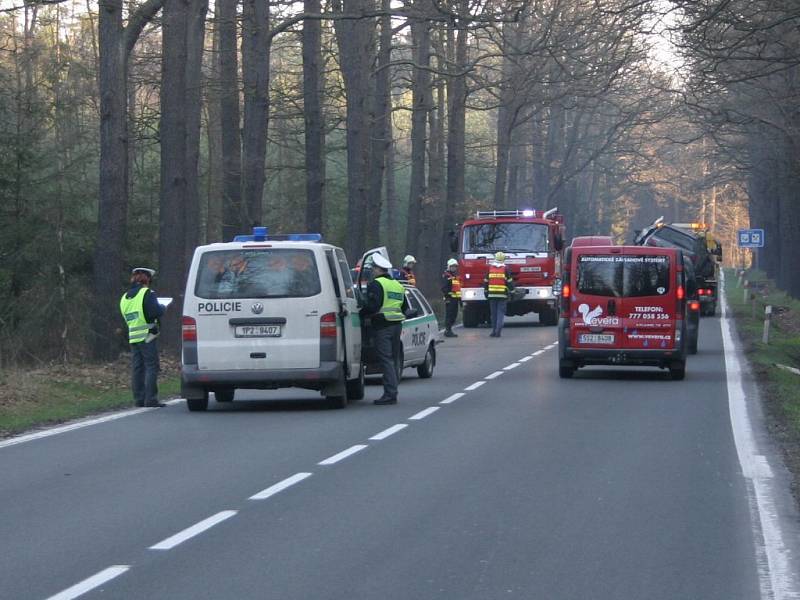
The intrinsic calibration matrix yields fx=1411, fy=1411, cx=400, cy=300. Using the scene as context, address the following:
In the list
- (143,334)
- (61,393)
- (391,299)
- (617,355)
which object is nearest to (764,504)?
(391,299)

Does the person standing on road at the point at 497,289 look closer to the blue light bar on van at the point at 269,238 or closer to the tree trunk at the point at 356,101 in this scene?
the tree trunk at the point at 356,101

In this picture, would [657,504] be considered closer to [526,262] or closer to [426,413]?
[426,413]

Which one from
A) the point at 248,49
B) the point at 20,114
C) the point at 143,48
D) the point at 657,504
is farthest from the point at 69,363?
the point at 143,48

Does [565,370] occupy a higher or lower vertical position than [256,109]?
lower

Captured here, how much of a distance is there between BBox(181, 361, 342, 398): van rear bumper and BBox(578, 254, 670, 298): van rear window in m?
6.49

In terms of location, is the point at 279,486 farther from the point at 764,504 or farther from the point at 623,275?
the point at 623,275

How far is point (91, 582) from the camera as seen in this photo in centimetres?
742

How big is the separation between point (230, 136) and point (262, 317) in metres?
16.0

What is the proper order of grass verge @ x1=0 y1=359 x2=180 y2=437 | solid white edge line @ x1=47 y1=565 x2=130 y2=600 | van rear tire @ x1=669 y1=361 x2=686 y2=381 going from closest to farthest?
solid white edge line @ x1=47 y1=565 x2=130 y2=600
grass verge @ x1=0 y1=359 x2=180 y2=437
van rear tire @ x1=669 y1=361 x2=686 y2=381

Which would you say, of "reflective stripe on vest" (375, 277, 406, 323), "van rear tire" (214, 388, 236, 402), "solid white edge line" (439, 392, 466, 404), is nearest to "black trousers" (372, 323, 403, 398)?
"reflective stripe on vest" (375, 277, 406, 323)

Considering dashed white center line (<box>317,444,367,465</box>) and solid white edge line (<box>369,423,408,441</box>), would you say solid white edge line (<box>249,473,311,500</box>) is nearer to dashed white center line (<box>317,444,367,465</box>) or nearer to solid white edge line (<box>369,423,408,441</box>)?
dashed white center line (<box>317,444,367,465</box>)

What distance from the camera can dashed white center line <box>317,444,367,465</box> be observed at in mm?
12141

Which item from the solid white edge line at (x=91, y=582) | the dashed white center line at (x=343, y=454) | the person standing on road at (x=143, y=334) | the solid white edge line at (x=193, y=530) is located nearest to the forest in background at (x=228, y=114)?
the person standing on road at (x=143, y=334)

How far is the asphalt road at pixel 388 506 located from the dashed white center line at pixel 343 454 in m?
0.04
